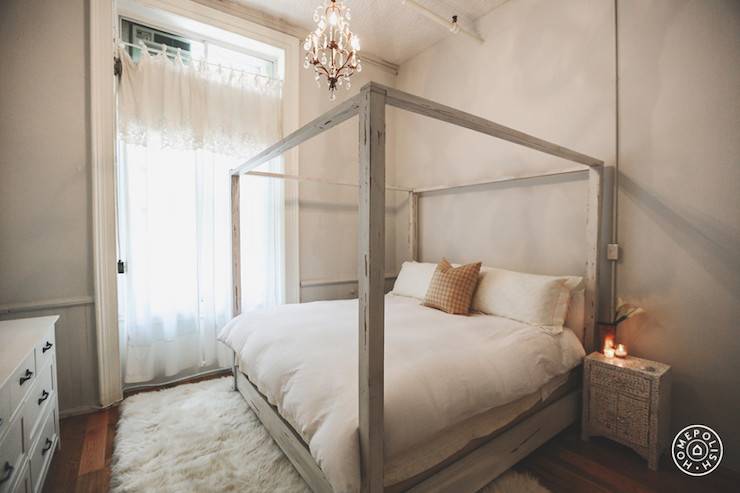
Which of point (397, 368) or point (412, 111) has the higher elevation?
point (412, 111)

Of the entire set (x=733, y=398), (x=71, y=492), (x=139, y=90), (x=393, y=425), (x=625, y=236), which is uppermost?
(x=139, y=90)

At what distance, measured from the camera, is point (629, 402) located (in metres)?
1.69

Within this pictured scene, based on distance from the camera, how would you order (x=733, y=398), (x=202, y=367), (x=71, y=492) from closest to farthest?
1. (x=71, y=492)
2. (x=733, y=398)
3. (x=202, y=367)

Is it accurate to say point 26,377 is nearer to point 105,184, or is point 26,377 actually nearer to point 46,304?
point 46,304

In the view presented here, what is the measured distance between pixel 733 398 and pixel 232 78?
12.4 feet

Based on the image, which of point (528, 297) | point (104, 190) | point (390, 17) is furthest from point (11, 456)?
point (390, 17)

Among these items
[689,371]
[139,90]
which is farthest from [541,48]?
[139,90]

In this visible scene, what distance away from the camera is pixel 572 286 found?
2043 millimetres

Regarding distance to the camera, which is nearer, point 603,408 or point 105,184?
point 603,408

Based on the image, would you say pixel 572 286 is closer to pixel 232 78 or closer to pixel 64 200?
pixel 232 78

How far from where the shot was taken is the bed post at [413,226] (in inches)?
134

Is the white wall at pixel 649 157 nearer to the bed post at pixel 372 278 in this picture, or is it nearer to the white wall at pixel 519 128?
the white wall at pixel 519 128

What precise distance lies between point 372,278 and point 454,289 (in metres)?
1.37

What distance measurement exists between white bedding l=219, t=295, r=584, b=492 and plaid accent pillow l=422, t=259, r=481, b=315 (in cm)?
10
